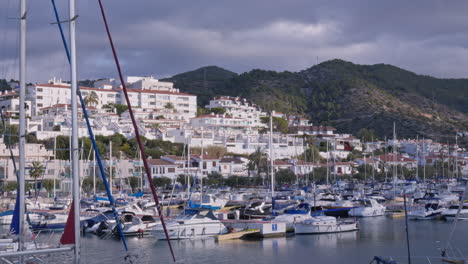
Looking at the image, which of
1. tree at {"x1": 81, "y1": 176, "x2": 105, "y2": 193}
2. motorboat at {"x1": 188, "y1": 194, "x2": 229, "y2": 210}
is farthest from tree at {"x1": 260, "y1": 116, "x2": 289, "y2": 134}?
motorboat at {"x1": 188, "y1": 194, "x2": 229, "y2": 210}

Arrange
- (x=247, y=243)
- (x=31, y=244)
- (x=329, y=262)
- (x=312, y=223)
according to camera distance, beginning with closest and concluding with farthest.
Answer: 1. (x=31, y=244)
2. (x=329, y=262)
3. (x=247, y=243)
4. (x=312, y=223)

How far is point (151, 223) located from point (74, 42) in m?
26.4

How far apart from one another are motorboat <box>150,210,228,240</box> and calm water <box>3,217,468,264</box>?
48cm

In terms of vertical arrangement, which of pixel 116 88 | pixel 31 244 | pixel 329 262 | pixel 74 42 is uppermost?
pixel 116 88

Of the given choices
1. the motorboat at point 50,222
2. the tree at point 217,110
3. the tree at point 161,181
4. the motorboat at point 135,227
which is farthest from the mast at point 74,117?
the tree at point 217,110

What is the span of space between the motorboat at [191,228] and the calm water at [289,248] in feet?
1.59

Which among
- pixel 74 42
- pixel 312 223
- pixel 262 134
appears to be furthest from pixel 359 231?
pixel 262 134

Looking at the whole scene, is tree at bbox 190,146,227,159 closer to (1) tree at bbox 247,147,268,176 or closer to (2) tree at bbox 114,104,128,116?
(1) tree at bbox 247,147,268,176

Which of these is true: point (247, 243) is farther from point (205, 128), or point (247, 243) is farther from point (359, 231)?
point (205, 128)

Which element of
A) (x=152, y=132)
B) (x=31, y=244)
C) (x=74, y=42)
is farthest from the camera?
(x=152, y=132)

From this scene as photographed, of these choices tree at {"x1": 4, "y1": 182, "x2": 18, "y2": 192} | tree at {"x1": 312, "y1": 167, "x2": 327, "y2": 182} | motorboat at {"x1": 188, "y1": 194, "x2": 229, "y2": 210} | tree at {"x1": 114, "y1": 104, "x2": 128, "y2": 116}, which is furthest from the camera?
tree at {"x1": 114, "y1": 104, "x2": 128, "y2": 116}

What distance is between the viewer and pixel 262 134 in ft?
409

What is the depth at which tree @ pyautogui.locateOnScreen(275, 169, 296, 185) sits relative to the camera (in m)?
89.8

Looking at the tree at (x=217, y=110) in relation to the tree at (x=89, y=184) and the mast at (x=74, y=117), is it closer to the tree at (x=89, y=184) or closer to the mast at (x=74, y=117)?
the tree at (x=89, y=184)
